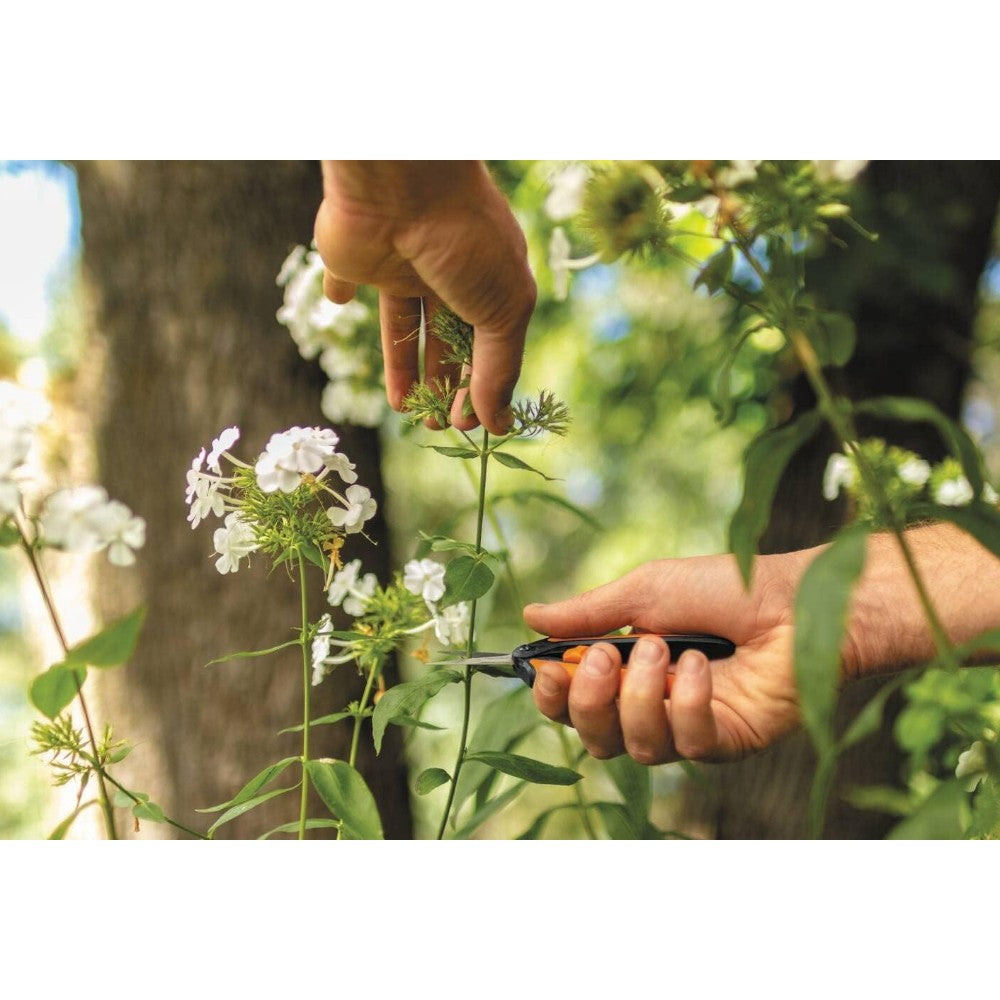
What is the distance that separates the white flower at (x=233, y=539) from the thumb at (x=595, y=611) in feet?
0.80

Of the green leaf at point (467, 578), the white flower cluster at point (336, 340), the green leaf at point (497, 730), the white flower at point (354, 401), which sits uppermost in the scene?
the white flower cluster at point (336, 340)

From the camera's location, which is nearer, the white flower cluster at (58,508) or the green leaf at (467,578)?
the white flower cluster at (58,508)

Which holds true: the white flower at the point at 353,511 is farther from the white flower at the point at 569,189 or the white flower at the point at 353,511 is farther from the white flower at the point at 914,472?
the white flower at the point at 914,472

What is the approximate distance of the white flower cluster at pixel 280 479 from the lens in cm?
60

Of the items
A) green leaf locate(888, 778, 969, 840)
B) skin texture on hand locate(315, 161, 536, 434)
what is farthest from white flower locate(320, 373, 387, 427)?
green leaf locate(888, 778, 969, 840)

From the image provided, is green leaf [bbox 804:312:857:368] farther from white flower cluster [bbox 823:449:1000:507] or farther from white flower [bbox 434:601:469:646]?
white flower [bbox 434:601:469:646]

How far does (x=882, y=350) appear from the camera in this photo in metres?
1.28

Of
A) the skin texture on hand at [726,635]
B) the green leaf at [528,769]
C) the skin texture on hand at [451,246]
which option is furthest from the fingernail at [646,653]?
the skin texture on hand at [451,246]

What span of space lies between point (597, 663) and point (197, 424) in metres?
0.64
